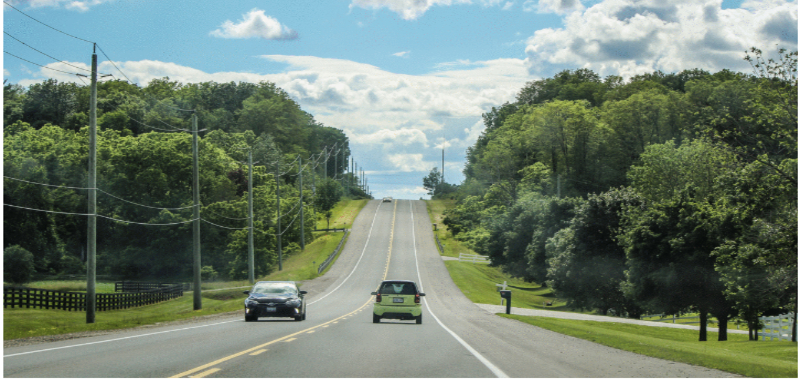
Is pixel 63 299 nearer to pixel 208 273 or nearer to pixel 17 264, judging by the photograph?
pixel 17 264

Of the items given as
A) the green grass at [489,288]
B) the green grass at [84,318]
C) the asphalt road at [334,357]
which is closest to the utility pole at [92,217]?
the green grass at [84,318]

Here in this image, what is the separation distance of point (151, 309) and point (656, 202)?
111ft

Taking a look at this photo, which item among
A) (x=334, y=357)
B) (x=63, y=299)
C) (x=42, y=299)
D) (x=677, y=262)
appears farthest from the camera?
(x=63, y=299)

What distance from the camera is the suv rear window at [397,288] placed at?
26.0 m

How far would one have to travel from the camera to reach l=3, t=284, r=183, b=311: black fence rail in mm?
34938

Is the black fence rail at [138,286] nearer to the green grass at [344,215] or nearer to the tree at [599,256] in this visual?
the tree at [599,256]

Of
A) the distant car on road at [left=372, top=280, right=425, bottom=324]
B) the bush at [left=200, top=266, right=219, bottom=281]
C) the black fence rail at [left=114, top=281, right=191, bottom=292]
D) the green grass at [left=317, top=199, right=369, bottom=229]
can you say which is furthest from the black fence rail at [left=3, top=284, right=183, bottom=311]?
the green grass at [left=317, top=199, right=369, bottom=229]

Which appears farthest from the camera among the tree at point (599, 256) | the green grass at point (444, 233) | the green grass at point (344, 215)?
the green grass at point (344, 215)

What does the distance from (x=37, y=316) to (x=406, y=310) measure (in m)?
18.0

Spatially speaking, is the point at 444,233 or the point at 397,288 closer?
the point at 397,288

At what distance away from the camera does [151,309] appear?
1762 inches

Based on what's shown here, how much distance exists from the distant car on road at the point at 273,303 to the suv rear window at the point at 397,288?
341 cm

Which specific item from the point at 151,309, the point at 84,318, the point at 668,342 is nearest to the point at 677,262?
the point at 668,342

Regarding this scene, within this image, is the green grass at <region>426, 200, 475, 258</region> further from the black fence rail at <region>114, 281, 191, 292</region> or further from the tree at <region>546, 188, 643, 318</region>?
the tree at <region>546, 188, 643, 318</region>
